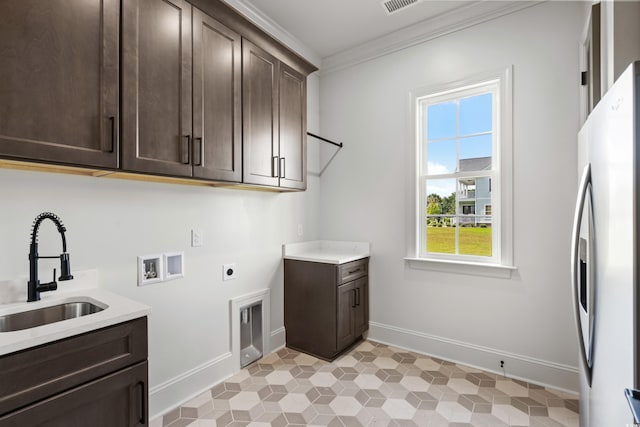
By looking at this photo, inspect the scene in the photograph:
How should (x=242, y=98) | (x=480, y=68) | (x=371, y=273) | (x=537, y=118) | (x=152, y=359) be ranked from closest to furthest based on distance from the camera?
1. (x=152, y=359)
2. (x=242, y=98)
3. (x=537, y=118)
4. (x=480, y=68)
5. (x=371, y=273)

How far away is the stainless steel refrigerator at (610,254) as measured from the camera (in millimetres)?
714

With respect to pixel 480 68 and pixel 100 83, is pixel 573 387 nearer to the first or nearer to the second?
pixel 480 68

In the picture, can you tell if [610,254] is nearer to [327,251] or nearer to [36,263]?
[36,263]

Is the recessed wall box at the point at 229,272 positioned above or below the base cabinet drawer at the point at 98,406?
above

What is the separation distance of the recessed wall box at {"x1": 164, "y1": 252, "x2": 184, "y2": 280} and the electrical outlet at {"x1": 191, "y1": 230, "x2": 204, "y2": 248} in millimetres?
111

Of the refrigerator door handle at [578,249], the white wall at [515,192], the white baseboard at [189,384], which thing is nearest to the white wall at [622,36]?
the refrigerator door handle at [578,249]

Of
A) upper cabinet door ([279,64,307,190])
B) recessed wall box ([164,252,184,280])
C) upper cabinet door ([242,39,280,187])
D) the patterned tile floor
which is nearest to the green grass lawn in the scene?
the patterned tile floor

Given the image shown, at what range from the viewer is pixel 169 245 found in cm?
211

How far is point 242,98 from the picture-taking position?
2189 millimetres

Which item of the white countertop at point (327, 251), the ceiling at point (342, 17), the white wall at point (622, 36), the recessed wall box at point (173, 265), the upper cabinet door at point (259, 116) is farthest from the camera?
the white countertop at point (327, 251)

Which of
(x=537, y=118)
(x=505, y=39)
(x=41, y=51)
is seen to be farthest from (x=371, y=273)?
(x=41, y=51)

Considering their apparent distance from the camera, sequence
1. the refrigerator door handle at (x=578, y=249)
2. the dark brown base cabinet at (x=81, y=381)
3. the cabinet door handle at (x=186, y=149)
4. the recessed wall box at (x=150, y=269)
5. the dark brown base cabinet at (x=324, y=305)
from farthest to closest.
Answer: the dark brown base cabinet at (x=324, y=305), the recessed wall box at (x=150, y=269), the cabinet door handle at (x=186, y=149), the refrigerator door handle at (x=578, y=249), the dark brown base cabinet at (x=81, y=381)

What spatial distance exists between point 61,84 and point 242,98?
106 cm

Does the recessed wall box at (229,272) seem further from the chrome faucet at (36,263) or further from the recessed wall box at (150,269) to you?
the chrome faucet at (36,263)
